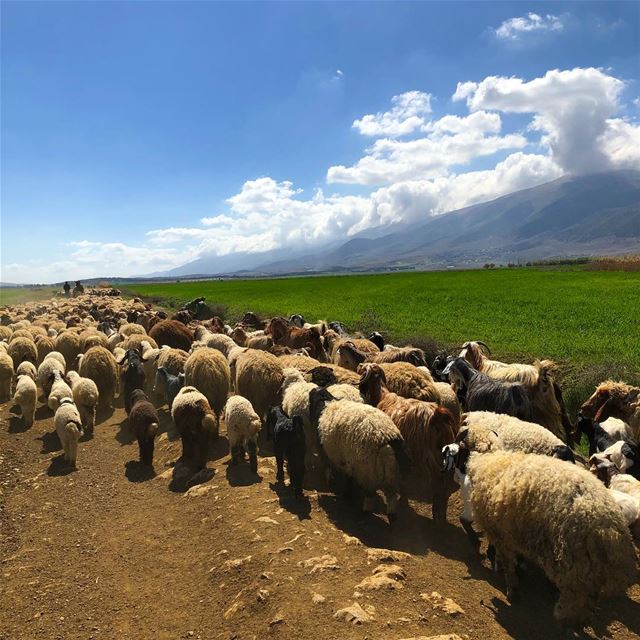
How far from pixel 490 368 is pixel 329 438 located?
5825 millimetres

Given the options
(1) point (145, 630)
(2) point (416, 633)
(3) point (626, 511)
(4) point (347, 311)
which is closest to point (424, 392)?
(3) point (626, 511)

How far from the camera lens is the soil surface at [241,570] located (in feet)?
15.4

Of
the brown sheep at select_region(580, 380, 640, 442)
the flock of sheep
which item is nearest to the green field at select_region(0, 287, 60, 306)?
Result: the flock of sheep

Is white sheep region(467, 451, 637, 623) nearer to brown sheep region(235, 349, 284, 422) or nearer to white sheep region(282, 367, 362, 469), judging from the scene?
white sheep region(282, 367, 362, 469)

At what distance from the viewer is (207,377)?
11328 millimetres

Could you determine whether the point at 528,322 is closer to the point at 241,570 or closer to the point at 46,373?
the point at 241,570

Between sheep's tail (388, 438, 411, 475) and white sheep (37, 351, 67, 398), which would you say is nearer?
sheep's tail (388, 438, 411, 475)


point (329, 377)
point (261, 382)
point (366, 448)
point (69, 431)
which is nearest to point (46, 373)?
point (69, 431)

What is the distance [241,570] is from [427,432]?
3428mm

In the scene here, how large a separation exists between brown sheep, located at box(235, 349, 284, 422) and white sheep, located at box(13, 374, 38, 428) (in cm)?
549

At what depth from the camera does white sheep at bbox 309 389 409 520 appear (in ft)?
21.8

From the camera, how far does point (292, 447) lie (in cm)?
736

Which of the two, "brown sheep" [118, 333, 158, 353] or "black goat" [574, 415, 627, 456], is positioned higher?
"brown sheep" [118, 333, 158, 353]

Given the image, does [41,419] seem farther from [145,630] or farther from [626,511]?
[626,511]
